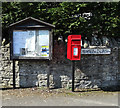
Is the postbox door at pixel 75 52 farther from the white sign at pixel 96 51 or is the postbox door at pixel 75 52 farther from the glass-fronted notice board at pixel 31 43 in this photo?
the glass-fronted notice board at pixel 31 43

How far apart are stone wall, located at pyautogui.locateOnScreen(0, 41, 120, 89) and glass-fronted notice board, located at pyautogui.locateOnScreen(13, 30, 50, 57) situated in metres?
0.50

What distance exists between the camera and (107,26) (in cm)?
646

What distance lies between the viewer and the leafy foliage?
6285 millimetres

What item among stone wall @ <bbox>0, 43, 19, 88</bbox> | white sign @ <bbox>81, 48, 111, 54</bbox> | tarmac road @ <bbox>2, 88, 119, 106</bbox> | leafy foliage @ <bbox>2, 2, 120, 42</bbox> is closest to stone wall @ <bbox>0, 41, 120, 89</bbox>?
stone wall @ <bbox>0, 43, 19, 88</bbox>

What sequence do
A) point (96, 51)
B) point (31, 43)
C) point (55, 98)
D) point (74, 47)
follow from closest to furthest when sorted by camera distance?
point (55, 98) → point (74, 47) → point (31, 43) → point (96, 51)

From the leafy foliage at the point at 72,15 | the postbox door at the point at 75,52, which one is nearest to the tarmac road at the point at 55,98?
the postbox door at the point at 75,52

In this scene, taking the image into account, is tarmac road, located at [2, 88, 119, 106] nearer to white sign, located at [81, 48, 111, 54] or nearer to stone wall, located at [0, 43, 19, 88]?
stone wall, located at [0, 43, 19, 88]

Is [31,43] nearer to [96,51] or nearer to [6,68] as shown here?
[6,68]

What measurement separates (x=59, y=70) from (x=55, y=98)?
138 cm

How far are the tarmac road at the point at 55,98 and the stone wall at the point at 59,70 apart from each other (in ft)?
1.43

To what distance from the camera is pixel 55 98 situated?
5.37 m

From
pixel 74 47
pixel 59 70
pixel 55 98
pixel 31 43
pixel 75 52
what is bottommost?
pixel 55 98

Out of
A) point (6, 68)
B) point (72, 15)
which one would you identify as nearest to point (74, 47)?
point (72, 15)

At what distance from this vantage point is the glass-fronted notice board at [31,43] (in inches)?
234
